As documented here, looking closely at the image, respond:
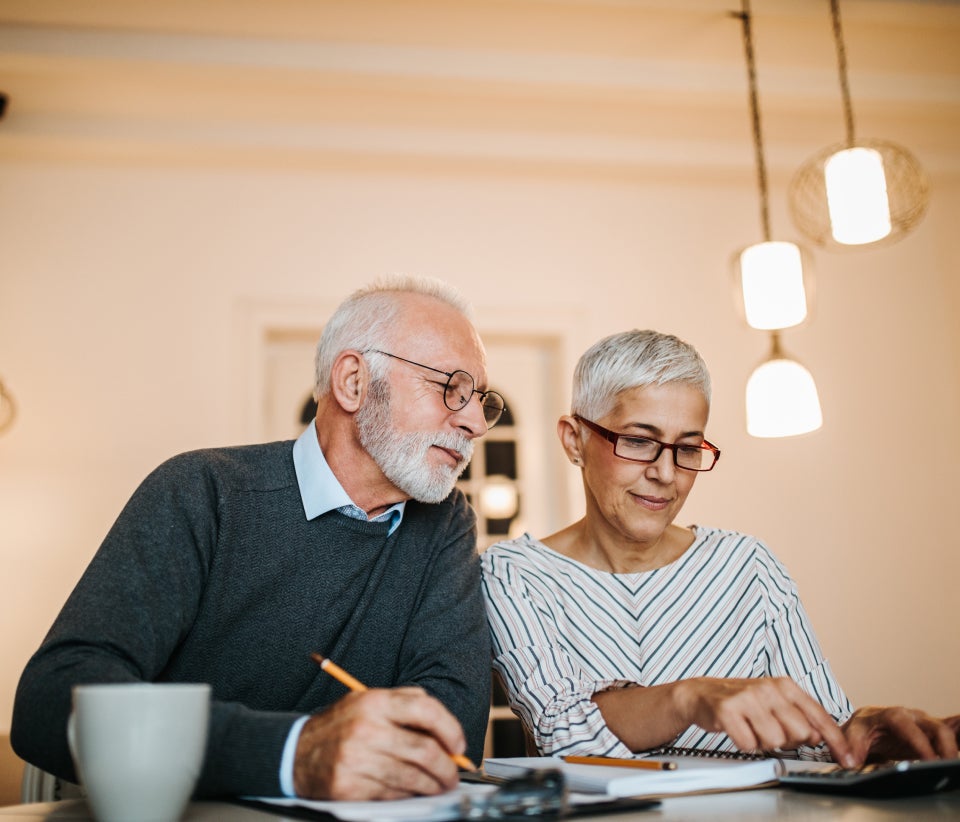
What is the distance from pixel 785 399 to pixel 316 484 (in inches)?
74.5

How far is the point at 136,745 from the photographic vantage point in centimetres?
73

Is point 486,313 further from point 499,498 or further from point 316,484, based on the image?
point 316,484

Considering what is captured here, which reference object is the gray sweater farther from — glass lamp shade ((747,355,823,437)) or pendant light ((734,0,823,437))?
glass lamp shade ((747,355,823,437))

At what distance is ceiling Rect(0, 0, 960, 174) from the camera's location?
10.8 ft

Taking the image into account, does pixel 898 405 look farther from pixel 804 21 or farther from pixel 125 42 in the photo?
pixel 125 42

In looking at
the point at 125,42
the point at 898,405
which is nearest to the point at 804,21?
the point at 898,405

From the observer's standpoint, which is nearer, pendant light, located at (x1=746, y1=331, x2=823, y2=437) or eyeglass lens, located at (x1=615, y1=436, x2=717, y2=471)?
eyeglass lens, located at (x1=615, y1=436, x2=717, y2=471)

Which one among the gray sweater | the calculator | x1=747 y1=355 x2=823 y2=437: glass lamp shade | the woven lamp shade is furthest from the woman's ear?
x1=747 y1=355 x2=823 y2=437: glass lamp shade

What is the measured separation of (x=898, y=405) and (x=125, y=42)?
3.60 metres

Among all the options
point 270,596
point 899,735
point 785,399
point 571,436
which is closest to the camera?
point 899,735

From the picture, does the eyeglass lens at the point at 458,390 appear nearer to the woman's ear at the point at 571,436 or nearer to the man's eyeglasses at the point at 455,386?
the man's eyeglasses at the point at 455,386

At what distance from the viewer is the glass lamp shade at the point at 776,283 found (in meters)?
2.64

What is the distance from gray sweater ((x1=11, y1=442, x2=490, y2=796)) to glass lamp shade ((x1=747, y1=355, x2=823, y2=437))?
167 cm

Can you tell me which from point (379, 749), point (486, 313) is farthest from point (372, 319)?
point (486, 313)
